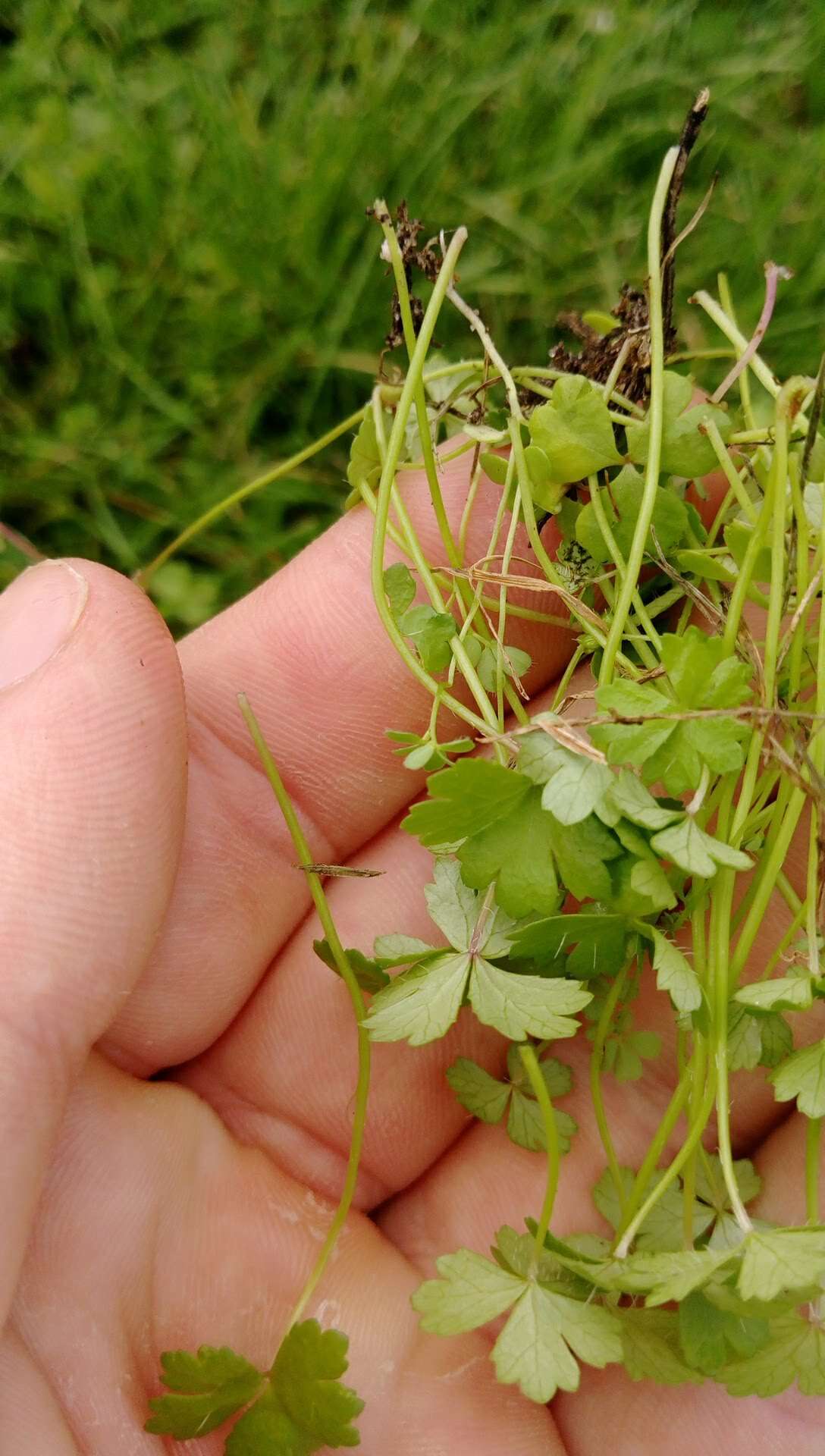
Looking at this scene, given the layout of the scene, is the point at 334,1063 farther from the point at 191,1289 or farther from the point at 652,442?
the point at 652,442

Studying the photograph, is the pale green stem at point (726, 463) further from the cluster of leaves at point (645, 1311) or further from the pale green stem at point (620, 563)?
the cluster of leaves at point (645, 1311)

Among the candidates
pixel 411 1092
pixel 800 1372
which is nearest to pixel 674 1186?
pixel 800 1372

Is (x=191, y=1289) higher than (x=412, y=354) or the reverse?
the reverse

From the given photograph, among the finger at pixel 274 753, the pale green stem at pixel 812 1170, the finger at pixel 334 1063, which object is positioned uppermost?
the finger at pixel 274 753

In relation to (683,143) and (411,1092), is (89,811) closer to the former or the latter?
(411,1092)

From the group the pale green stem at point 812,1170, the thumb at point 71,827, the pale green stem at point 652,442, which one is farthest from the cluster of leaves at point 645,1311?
the pale green stem at point 652,442

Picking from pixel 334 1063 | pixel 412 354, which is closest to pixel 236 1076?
pixel 334 1063

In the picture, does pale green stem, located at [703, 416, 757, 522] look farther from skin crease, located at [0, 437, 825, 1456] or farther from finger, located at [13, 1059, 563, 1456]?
finger, located at [13, 1059, 563, 1456]
